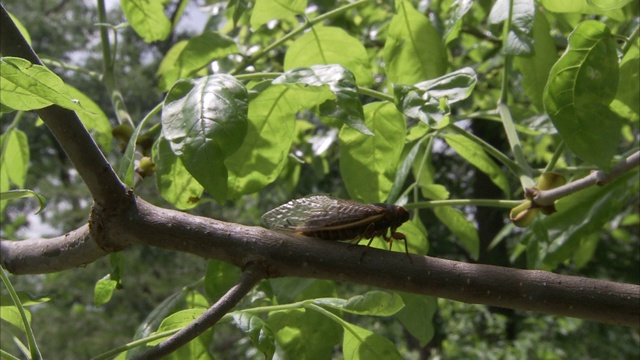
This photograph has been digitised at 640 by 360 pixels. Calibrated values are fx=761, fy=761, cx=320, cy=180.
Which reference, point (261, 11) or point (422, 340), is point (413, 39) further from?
point (422, 340)

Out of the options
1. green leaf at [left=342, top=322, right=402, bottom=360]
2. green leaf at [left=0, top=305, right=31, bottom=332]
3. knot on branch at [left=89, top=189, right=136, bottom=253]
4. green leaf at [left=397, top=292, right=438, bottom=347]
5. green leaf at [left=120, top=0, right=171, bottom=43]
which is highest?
green leaf at [left=120, top=0, right=171, bottom=43]

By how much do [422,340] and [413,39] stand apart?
540 mm

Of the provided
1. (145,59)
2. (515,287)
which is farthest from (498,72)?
(145,59)

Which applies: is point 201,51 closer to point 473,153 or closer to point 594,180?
point 473,153

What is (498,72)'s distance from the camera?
366 centimetres

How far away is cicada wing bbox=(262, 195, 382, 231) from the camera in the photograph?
3.26 feet

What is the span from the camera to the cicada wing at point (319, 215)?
39.2 inches

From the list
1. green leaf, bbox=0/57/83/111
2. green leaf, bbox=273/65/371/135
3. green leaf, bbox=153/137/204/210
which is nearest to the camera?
green leaf, bbox=0/57/83/111

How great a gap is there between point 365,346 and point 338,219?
0.20 meters

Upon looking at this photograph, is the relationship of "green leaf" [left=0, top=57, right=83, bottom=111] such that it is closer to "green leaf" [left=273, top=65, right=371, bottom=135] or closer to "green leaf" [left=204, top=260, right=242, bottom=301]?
"green leaf" [left=273, top=65, right=371, bottom=135]

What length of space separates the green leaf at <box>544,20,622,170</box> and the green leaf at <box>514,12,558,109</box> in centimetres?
26

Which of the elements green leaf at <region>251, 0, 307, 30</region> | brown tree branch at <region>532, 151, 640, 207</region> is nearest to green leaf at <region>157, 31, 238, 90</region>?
green leaf at <region>251, 0, 307, 30</region>

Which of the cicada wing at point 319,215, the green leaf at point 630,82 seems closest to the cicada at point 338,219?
the cicada wing at point 319,215

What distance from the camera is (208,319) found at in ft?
2.77
